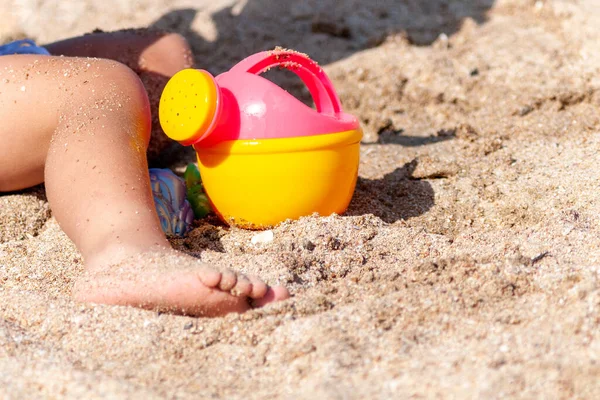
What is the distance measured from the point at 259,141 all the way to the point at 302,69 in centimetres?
24

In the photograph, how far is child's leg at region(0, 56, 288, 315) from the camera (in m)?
1.28

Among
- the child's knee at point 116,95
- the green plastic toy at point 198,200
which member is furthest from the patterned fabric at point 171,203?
the child's knee at point 116,95

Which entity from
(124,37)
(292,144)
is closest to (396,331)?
(292,144)

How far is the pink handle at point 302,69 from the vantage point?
5.47ft

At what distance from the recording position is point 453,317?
1.24m

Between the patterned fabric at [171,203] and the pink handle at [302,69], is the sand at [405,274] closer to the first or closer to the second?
the patterned fabric at [171,203]

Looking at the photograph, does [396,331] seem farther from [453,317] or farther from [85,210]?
[85,210]

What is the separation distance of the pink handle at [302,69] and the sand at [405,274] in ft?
0.89

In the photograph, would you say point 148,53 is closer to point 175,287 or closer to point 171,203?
point 171,203

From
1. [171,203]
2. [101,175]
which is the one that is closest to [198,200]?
[171,203]

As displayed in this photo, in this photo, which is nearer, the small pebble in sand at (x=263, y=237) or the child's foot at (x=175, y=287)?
the child's foot at (x=175, y=287)

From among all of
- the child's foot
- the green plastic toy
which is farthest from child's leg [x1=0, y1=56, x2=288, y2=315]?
the green plastic toy

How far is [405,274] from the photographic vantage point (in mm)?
1418

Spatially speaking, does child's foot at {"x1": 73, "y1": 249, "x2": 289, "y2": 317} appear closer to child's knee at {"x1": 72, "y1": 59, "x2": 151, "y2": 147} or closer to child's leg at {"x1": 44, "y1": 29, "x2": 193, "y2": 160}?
child's knee at {"x1": 72, "y1": 59, "x2": 151, "y2": 147}
